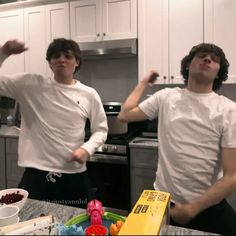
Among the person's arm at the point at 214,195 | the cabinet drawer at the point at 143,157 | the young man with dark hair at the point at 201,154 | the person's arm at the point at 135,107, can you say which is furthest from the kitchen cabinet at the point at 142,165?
the person's arm at the point at 214,195

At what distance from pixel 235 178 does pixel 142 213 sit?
76cm

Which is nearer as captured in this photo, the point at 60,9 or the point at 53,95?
the point at 53,95

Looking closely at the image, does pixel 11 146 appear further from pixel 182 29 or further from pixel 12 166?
pixel 182 29

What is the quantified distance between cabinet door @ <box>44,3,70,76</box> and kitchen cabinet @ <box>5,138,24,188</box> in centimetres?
118

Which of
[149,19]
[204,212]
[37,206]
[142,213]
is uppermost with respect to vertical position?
[149,19]

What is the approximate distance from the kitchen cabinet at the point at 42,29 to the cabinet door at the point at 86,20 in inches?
3.2

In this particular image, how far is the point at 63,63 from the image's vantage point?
171cm

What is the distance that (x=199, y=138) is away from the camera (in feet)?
4.91

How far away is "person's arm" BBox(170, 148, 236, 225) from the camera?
1.42 metres

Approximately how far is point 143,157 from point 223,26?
130 centimetres

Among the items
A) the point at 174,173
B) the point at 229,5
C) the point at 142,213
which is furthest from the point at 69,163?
the point at 229,5

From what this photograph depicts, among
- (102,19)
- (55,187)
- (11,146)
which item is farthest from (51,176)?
(102,19)

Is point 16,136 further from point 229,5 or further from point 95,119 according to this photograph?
point 229,5

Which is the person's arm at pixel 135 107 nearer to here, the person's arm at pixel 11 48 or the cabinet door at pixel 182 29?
the person's arm at pixel 11 48
